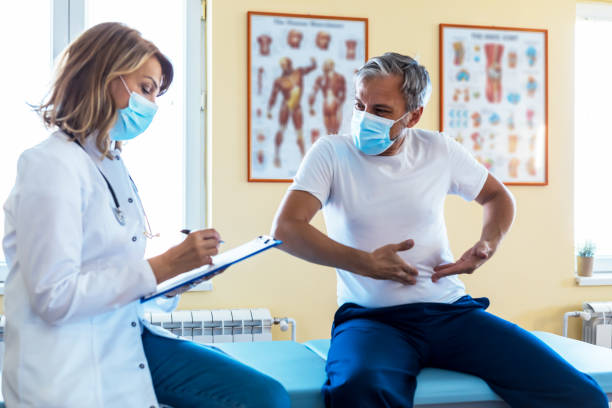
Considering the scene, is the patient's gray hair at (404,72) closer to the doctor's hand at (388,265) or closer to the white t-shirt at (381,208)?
the white t-shirt at (381,208)

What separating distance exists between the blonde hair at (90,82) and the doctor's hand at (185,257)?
29 cm

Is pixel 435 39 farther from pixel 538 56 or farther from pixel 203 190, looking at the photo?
pixel 203 190

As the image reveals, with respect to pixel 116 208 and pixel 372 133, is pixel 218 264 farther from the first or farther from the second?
pixel 372 133

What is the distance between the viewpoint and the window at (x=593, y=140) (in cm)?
348

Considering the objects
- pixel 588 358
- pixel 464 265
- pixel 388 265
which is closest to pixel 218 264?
pixel 388 265

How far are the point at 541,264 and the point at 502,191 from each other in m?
1.29

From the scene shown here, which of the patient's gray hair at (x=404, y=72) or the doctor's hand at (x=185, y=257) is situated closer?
the doctor's hand at (x=185, y=257)

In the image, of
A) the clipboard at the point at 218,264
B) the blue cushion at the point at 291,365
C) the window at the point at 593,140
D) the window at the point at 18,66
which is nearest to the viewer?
the clipboard at the point at 218,264

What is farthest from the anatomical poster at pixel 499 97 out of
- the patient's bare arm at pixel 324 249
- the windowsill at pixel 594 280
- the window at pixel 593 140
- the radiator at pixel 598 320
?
the patient's bare arm at pixel 324 249

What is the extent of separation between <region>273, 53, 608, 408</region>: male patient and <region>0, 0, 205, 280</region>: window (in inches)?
47.5

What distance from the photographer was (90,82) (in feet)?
4.44

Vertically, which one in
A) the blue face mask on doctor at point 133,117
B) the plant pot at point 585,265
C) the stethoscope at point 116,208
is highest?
the blue face mask on doctor at point 133,117

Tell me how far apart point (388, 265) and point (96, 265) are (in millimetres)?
748

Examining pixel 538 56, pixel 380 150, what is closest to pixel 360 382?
pixel 380 150
